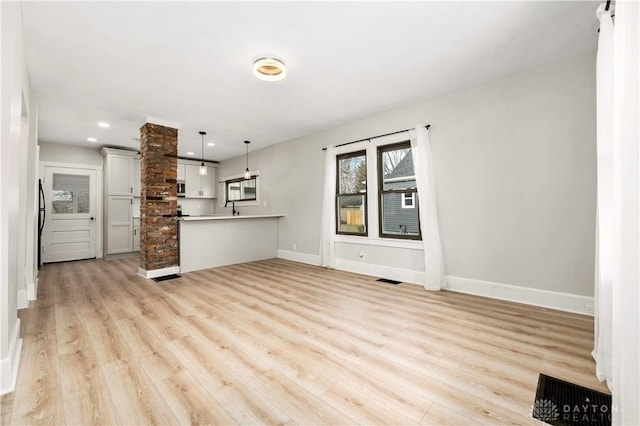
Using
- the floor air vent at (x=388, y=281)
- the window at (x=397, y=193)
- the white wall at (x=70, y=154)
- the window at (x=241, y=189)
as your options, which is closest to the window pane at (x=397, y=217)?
the window at (x=397, y=193)

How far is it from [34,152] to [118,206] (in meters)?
3.31

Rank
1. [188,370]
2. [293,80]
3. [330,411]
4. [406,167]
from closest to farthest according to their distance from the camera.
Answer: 1. [330,411]
2. [188,370]
3. [293,80]
4. [406,167]

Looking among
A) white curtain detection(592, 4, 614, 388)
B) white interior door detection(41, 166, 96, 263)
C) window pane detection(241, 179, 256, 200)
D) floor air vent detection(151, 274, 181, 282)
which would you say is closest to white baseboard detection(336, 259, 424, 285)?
white curtain detection(592, 4, 614, 388)

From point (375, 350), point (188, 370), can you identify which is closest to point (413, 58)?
point (375, 350)

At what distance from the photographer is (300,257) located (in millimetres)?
5828

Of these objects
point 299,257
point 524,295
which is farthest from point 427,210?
point 299,257

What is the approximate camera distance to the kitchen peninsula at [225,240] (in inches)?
194

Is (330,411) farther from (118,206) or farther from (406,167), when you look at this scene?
(118,206)

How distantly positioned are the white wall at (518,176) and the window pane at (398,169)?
393 mm

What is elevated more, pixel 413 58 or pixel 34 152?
pixel 413 58

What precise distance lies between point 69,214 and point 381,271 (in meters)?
6.95

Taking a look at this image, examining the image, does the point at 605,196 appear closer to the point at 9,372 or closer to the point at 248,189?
the point at 9,372

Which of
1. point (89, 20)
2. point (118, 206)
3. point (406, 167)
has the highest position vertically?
point (89, 20)

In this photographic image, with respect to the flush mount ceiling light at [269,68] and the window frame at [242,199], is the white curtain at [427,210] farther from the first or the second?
the window frame at [242,199]
